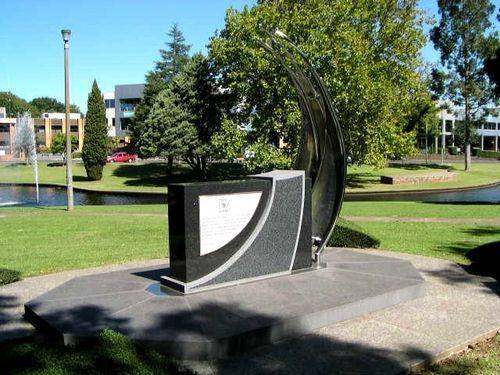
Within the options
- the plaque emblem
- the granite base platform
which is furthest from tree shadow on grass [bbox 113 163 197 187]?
the plaque emblem

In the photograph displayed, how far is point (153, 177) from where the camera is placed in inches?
1827

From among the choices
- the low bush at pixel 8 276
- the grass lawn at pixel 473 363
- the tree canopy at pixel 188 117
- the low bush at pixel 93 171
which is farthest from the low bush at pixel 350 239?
the low bush at pixel 93 171

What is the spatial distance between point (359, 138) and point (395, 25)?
26.9 ft

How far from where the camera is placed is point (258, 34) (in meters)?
30.9

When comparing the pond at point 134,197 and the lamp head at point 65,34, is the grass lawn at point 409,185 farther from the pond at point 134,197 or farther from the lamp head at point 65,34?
the lamp head at point 65,34

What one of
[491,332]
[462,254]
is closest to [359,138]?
[462,254]

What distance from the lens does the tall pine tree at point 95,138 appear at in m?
44.0

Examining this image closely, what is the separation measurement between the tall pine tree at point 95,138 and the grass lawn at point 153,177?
1.10 metres

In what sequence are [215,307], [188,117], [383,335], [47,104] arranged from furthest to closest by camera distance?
[47,104] → [188,117] → [215,307] → [383,335]

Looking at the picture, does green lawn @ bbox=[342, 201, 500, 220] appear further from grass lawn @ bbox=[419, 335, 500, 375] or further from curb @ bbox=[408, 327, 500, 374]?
grass lawn @ bbox=[419, 335, 500, 375]

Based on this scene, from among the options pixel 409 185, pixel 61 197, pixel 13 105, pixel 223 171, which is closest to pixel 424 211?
pixel 409 185

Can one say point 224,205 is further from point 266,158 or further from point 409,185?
point 409,185

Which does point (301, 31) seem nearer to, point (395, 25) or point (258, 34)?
point (258, 34)

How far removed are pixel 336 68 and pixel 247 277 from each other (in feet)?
76.6
